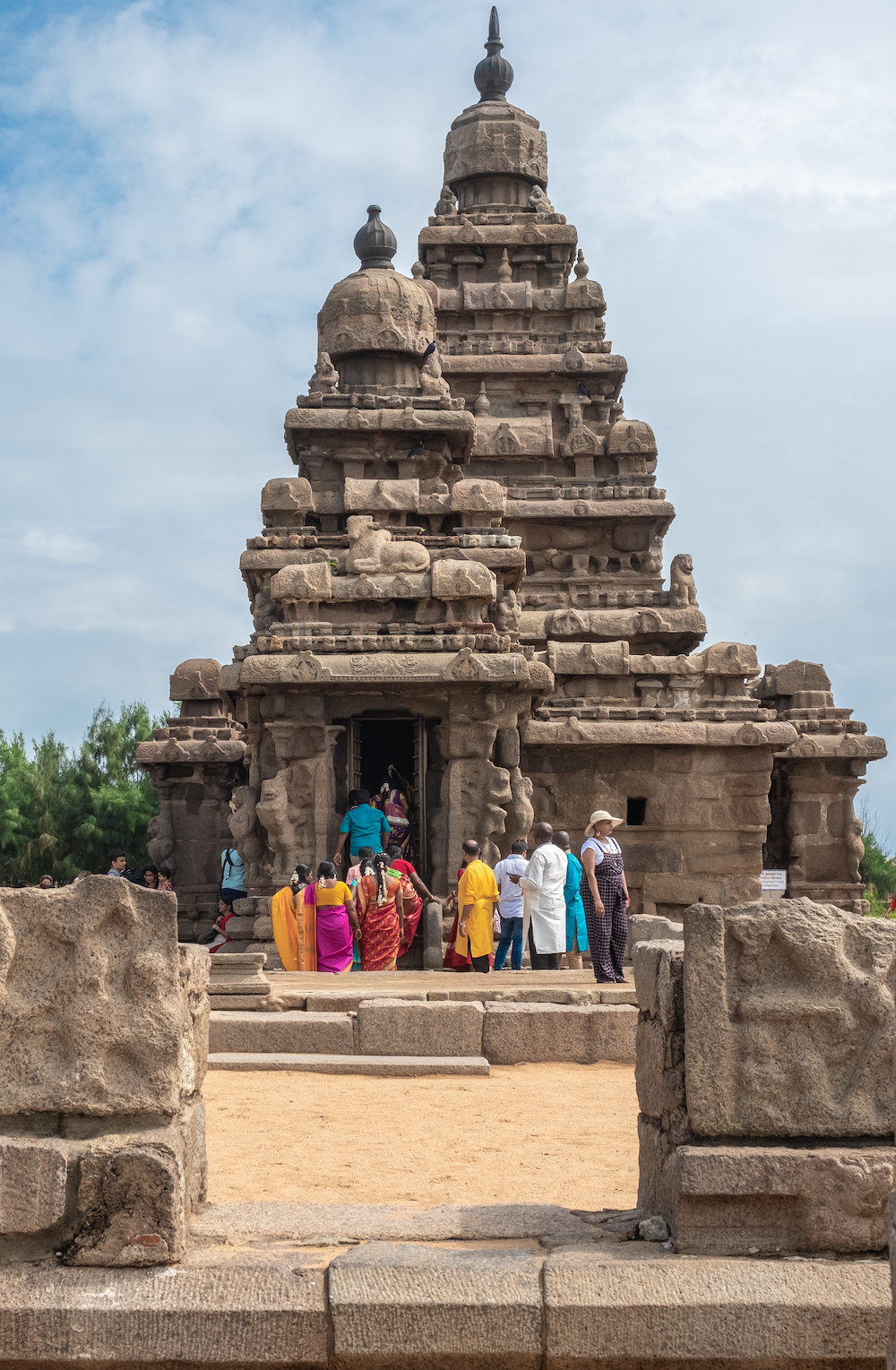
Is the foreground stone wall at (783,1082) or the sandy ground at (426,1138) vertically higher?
the foreground stone wall at (783,1082)

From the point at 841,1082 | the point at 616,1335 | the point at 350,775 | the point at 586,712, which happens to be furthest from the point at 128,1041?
the point at 586,712

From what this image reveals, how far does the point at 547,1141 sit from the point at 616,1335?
266 centimetres

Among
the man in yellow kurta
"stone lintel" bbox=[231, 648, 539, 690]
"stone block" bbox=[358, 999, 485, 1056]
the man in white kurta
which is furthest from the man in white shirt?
"stone block" bbox=[358, 999, 485, 1056]

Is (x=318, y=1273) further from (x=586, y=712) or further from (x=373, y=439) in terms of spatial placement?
(x=373, y=439)

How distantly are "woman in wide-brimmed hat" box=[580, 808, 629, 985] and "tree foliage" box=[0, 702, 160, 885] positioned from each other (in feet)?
74.5

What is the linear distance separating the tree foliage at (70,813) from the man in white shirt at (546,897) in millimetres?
21869

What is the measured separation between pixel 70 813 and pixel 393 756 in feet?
58.8

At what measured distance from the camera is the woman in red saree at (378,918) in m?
Answer: 13.0

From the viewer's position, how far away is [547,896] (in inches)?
475

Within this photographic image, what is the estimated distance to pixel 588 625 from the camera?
20344 mm

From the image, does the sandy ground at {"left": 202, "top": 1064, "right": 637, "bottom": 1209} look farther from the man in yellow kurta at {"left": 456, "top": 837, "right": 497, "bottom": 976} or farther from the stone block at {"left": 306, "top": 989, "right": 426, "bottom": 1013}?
the man in yellow kurta at {"left": 456, "top": 837, "right": 497, "bottom": 976}

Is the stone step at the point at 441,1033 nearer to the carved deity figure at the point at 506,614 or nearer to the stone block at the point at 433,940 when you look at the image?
→ the stone block at the point at 433,940

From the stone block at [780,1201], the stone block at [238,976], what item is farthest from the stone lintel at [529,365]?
the stone block at [780,1201]

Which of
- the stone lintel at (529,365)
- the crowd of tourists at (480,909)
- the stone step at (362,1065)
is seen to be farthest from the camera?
the stone lintel at (529,365)
